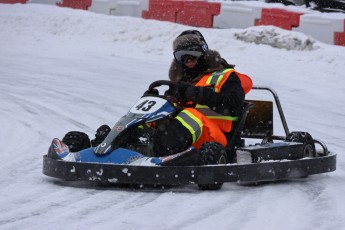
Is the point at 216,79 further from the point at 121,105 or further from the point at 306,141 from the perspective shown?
the point at 121,105

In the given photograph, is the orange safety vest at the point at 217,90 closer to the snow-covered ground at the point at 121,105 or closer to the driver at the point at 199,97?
the driver at the point at 199,97

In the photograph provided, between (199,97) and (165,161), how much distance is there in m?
0.58

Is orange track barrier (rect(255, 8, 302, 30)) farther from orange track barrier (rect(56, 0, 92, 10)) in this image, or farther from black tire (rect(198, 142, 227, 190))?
black tire (rect(198, 142, 227, 190))

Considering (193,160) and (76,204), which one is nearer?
(76,204)

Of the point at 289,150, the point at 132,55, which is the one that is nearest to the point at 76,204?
the point at 289,150

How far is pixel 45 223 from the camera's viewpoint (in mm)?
4129

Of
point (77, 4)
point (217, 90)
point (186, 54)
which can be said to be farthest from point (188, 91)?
point (77, 4)

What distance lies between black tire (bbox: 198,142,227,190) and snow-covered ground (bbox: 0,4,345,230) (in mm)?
59

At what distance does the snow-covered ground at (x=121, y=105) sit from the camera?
4.41 metres

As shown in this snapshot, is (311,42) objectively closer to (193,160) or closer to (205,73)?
(205,73)

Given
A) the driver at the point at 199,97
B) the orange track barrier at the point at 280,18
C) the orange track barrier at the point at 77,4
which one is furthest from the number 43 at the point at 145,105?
the orange track barrier at the point at 77,4

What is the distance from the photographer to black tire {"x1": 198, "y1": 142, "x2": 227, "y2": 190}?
16.9 ft

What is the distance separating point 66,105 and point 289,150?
4265mm

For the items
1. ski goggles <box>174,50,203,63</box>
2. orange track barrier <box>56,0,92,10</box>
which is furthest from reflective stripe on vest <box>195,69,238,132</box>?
orange track barrier <box>56,0,92,10</box>
